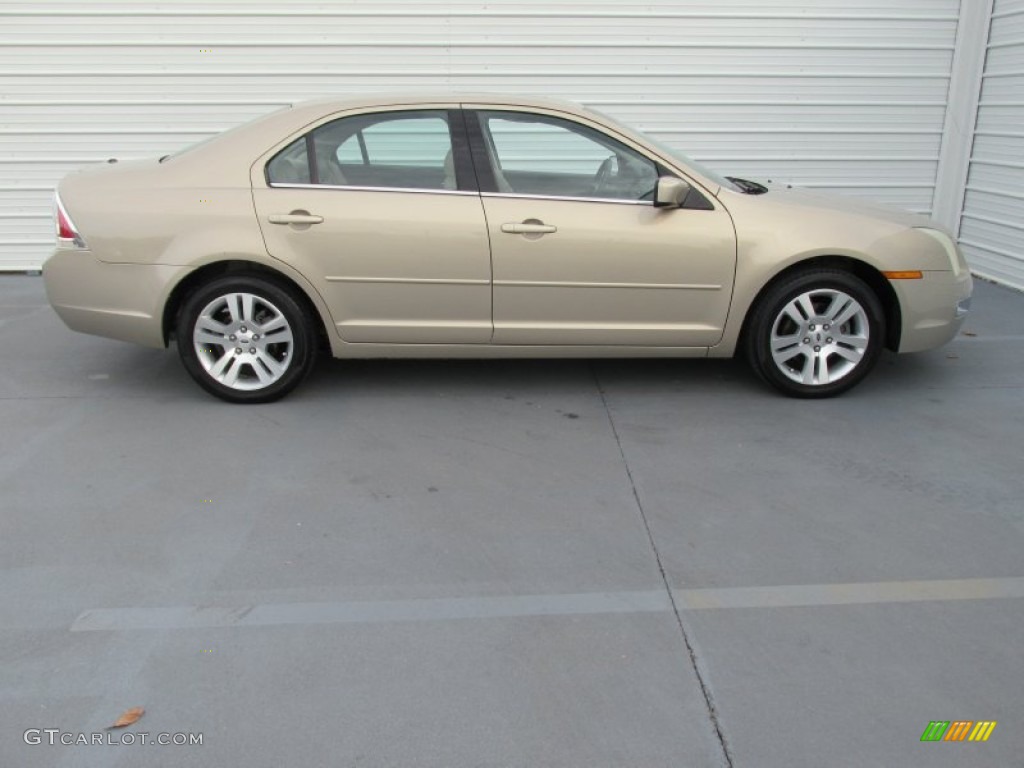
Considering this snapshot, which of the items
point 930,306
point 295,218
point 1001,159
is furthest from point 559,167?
point 1001,159

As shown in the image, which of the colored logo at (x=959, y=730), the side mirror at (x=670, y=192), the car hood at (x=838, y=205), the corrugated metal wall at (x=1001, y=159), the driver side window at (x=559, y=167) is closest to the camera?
the colored logo at (x=959, y=730)

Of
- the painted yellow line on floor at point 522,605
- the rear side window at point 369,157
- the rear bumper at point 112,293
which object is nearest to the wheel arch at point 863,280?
the rear side window at point 369,157

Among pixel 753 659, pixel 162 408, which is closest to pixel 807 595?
pixel 753 659

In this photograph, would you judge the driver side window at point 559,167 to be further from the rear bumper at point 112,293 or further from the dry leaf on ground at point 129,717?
the dry leaf on ground at point 129,717

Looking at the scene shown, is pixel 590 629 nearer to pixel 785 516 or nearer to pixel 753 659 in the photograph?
pixel 753 659

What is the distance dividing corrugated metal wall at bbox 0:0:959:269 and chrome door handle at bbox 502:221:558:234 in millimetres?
3616

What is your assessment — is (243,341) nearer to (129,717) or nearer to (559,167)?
(559,167)

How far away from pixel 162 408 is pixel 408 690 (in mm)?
2908

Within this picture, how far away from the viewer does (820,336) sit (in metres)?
5.11

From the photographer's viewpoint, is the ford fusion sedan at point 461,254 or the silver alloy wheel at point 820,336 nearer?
the ford fusion sedan at point 461,254

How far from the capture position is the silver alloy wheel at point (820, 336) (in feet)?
16.5

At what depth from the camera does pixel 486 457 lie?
175 inches

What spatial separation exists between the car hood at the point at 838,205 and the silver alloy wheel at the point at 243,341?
2.76 metres

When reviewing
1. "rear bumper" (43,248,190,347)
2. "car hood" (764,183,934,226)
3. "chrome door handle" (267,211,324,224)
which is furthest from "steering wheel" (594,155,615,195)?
"rear bumper" (43,248,190,347)
